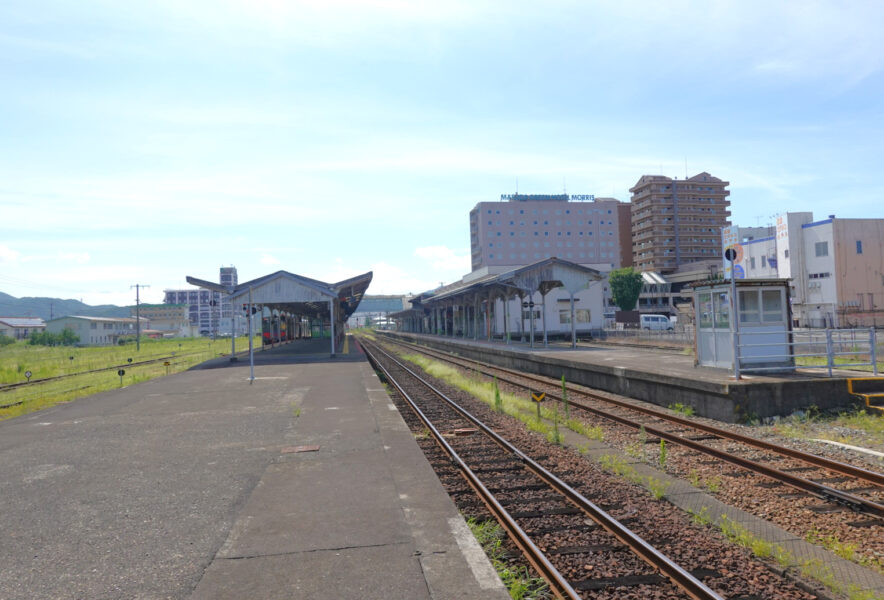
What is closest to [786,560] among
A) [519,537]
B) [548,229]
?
[519,537]

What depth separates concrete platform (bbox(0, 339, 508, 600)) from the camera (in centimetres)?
435

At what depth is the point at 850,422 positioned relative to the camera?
1078cm

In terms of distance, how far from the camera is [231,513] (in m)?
5.91

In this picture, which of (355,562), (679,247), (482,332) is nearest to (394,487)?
(355,562)

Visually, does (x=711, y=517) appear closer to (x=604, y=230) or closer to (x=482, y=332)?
(x=482, y=332)

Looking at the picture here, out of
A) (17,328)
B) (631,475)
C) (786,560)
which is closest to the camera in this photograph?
(786,560)

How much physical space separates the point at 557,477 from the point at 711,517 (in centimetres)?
194

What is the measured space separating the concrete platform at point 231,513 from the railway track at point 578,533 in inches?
22.6

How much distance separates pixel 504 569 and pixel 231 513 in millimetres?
2924

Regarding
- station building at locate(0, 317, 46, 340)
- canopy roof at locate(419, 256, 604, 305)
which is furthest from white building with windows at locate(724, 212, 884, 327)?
station building at locate(0, 317, 46, 340)

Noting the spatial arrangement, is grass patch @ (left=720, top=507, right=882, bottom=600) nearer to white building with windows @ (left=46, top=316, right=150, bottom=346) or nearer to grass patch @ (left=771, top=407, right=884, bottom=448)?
grass patch @ (left=771, top=407, right=884, bottom=448)

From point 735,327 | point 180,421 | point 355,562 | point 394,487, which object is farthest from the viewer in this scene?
point 735,327

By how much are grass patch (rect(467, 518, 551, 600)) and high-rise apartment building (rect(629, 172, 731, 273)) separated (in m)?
99.6

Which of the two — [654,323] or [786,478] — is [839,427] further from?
[654,323]
